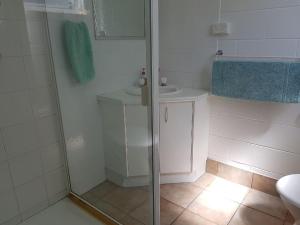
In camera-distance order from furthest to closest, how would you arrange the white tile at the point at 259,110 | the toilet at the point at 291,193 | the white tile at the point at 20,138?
the white tile at the point at 259,110
the white tile at the point at 20,138
the toilet at the point at 291,193

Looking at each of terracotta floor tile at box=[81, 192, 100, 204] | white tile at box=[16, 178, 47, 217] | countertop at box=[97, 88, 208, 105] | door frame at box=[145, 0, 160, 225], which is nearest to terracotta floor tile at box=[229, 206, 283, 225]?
door frame at box=[145, 0, 160, 225]

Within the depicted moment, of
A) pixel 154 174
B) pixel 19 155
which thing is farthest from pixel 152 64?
pixel 19 155

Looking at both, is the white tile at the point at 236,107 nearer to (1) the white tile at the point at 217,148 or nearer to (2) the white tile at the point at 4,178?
(1) the white tile at the point at 217,148

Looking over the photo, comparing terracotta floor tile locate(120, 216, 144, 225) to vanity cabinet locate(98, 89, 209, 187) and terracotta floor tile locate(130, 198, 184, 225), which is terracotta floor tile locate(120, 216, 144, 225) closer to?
terracotta floor tile locate(130, 198, 184, 225)

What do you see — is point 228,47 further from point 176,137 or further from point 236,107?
point 176,137

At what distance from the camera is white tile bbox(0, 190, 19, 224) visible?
1522mm

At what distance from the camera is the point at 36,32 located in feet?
5.04

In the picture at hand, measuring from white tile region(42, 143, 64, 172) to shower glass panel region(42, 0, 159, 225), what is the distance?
0.07 metres

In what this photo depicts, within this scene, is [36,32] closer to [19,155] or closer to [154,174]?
[19,155]

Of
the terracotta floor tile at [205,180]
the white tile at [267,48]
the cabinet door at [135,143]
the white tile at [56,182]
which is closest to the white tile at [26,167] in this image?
the white tile at [56,182]

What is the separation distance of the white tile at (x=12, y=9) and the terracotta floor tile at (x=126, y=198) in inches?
55.8

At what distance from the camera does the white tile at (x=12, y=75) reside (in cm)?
140

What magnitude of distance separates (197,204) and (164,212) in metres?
0.27

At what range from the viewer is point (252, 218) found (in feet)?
5.53
